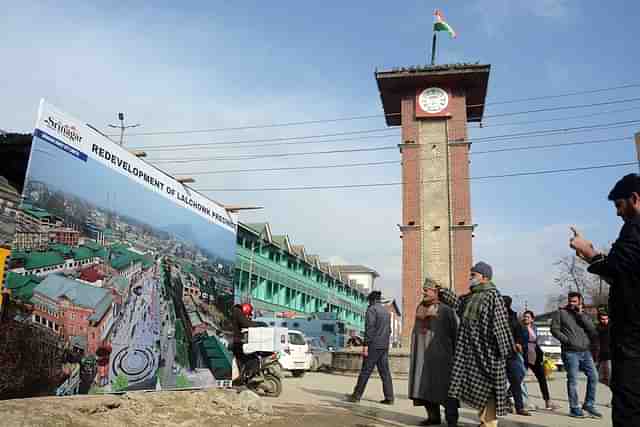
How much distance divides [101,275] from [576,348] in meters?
7.38

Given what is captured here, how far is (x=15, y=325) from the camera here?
16.1 ft

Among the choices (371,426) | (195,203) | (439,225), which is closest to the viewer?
(371,426)

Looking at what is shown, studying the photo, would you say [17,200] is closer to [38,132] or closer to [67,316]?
[38,132]

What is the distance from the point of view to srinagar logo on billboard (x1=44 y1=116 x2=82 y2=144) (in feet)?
17.8

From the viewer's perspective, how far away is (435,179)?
105 feet

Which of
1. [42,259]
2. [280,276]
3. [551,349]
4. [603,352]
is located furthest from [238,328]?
[280,276]

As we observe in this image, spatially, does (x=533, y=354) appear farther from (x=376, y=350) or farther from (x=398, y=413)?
(x=398, y=413)

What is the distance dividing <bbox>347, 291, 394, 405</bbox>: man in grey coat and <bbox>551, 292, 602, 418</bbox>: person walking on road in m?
2.82

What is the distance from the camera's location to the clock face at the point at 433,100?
33594mm

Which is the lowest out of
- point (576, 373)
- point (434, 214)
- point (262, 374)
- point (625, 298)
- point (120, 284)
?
point (262, 374)

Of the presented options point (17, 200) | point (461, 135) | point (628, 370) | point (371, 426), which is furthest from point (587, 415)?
point (461, 135)

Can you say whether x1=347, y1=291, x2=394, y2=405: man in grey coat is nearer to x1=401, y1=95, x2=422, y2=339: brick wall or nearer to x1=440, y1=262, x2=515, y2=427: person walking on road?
x1=440, y1=262, x2=515, y2=427: person walking on road

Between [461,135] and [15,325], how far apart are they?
3036 centimetres

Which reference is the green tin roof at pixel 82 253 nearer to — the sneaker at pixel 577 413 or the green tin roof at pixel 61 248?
the green tin roof at pixel 61 248
